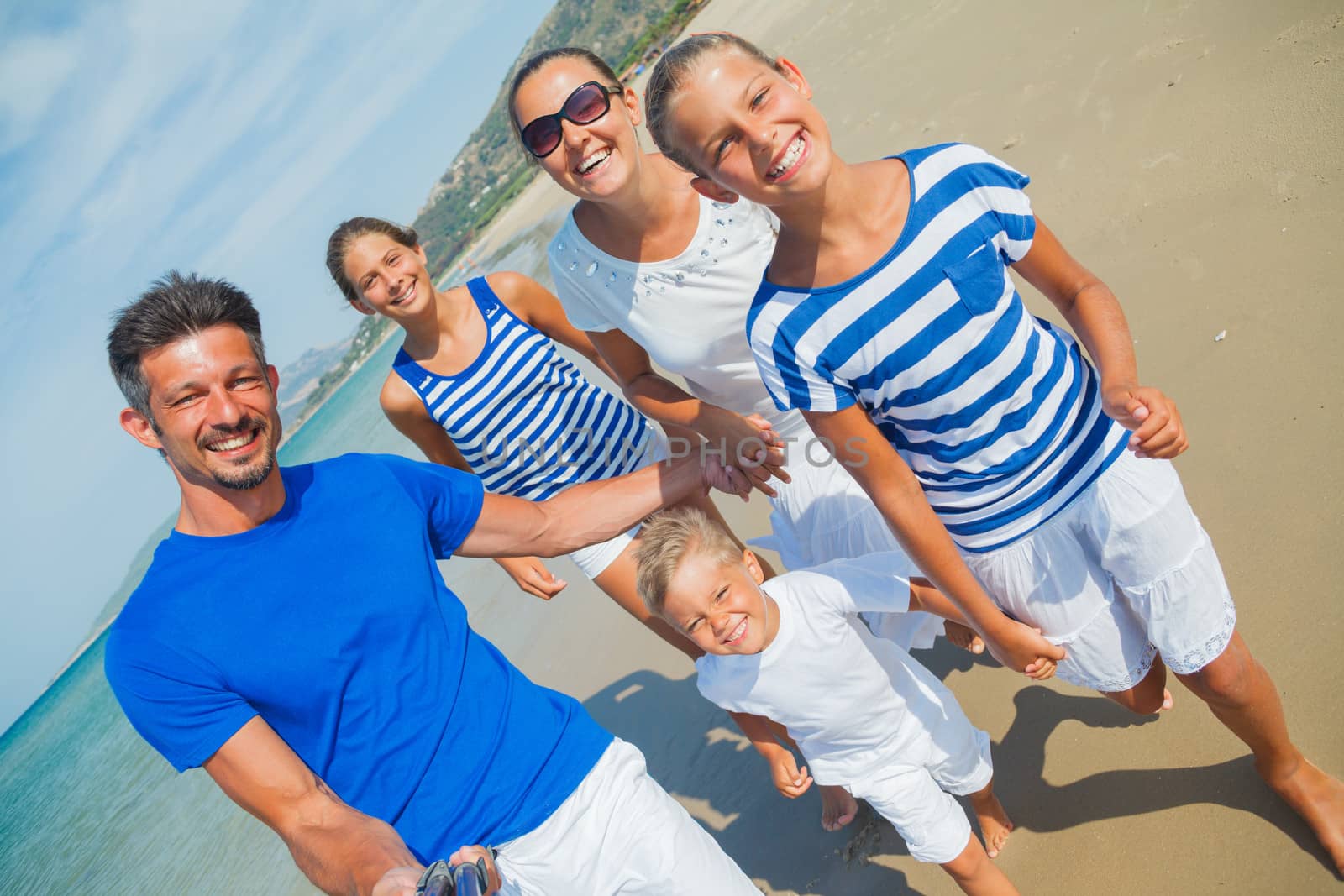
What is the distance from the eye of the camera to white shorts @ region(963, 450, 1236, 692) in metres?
1.92

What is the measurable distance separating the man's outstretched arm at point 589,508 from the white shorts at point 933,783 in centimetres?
89

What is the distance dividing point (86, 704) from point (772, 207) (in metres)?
33.8

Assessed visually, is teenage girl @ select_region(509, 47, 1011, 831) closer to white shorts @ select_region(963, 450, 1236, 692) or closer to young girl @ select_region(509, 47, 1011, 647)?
young girl @ select_region(509, 47, 1011, 647)

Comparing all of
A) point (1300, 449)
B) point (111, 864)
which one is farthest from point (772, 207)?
point (111, 864)

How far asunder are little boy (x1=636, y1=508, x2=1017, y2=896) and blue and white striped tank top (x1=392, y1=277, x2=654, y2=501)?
0.80 m

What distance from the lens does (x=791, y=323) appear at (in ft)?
6.15

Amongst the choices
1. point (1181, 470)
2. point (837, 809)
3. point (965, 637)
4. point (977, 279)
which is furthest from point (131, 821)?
point (977, 279)

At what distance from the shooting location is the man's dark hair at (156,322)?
6.07ft

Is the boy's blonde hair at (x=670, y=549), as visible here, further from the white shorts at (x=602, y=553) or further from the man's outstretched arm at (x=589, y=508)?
the white shorts at (x=602, y=553)

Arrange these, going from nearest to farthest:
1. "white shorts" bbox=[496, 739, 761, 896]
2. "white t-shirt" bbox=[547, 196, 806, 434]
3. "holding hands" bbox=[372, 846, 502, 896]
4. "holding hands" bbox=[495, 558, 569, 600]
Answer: "holding hands" bbox=[372, 846, 502, 896]
"white shorts" bbox=[496, 739, 761, 896]
"white t-shirt" bbox=[547, 196, 806, 434]
"holding hands" bbox=[495, 558, 569, 600]

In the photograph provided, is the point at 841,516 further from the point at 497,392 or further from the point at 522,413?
the point at 497,392

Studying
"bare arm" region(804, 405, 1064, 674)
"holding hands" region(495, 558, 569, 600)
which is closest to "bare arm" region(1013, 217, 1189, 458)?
"bare arm" region(804, 405, 1064, 674)

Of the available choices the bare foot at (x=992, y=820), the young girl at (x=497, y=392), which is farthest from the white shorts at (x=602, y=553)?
the bare foot at (x=992, y=820)

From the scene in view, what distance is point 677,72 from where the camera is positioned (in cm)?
186
